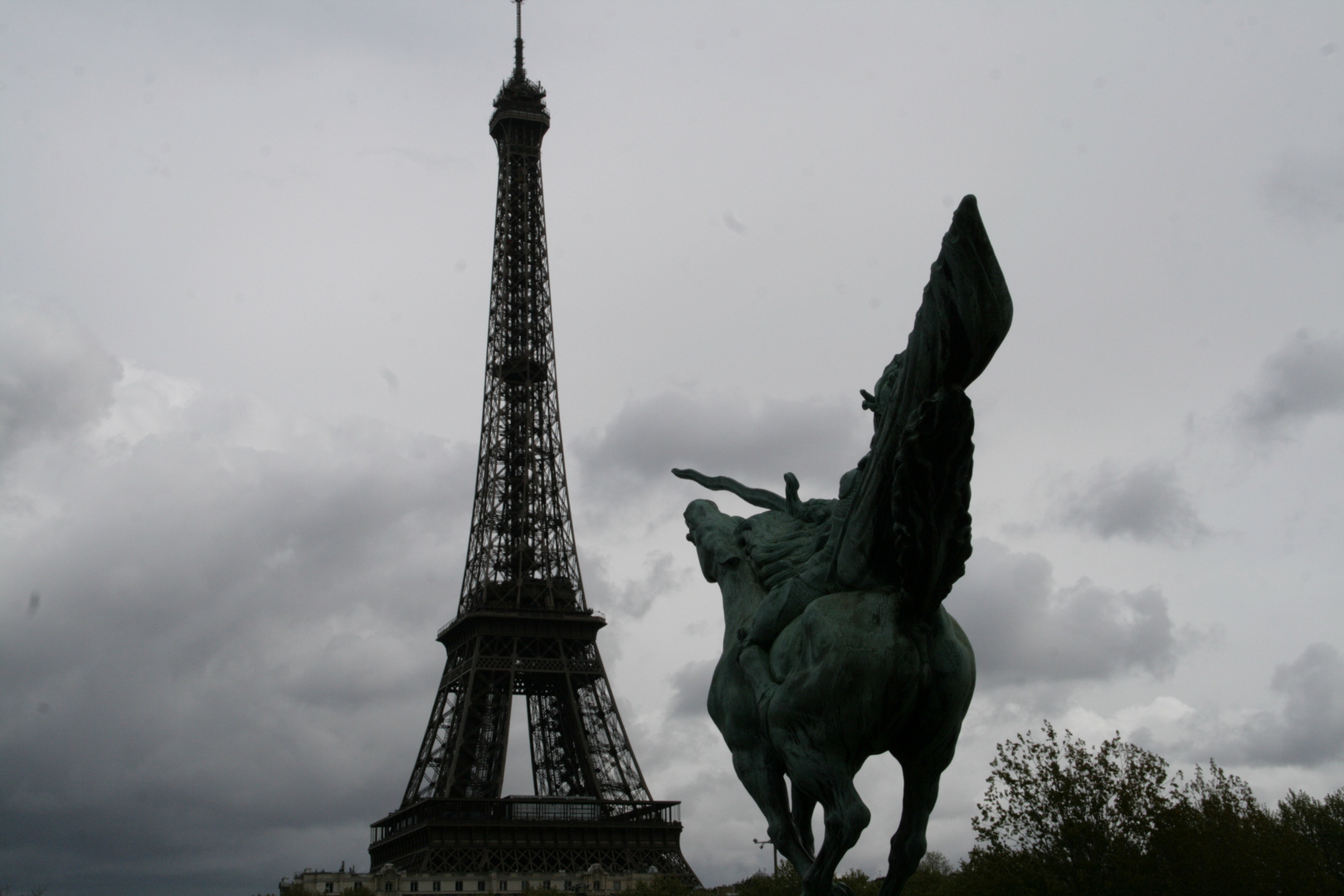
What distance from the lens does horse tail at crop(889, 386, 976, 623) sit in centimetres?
644

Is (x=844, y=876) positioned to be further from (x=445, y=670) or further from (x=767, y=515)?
(x=767, y=515)

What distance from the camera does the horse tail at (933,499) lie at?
6438 mm

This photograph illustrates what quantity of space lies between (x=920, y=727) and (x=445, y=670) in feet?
186

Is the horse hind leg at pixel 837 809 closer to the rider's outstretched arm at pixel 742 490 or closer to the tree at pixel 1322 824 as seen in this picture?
the rider's outstretched arm at pixel 742 490

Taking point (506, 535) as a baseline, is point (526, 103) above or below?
above

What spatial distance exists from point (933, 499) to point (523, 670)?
5192cm

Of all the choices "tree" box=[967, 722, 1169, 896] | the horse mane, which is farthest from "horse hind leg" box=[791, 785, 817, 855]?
"tree" box=[967, 722, 1169, 896]

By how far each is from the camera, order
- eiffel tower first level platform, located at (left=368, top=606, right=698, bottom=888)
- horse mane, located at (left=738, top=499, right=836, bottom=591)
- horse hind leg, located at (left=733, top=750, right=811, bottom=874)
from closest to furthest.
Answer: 1. horse hind leg, located at (left=733, top=750, right=811, bottom=874)
2. horse mane, located at (left=738, top=499, right=836, bottom=591)
3. eiffel tower first level platform, located at (left=368, top=606, right=698, bottom=888)

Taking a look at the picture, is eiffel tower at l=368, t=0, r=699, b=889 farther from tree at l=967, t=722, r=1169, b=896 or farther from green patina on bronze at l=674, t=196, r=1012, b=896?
green patina on bronze at l=674, t=196, r=1012, b=896

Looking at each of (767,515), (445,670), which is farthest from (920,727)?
(445,670)

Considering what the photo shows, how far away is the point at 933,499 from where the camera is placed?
21.5ft

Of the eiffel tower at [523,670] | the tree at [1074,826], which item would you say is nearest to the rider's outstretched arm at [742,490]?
the tree at [1074,826]

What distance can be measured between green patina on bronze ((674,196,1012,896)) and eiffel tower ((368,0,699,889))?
46785mm

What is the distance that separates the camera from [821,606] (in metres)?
7.00
